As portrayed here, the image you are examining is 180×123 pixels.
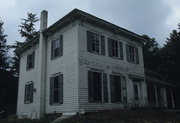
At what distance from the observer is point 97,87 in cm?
1320

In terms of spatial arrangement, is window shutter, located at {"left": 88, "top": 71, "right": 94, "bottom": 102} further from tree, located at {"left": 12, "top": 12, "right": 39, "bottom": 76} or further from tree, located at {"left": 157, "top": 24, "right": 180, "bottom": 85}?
tree, located at {"left": 12, "top": 12, "right": 39, "bottom": 76}

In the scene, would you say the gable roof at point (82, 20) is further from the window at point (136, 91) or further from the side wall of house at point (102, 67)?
the window at point (136, 91)

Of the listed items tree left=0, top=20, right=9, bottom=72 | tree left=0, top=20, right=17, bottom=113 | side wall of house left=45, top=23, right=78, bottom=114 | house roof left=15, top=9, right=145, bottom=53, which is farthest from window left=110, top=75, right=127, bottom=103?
tree left=0, top=20, right=9, bottom=72

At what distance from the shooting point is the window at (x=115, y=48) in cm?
1512

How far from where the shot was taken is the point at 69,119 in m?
10.8

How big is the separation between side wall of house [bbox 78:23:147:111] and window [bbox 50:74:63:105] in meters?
1.86

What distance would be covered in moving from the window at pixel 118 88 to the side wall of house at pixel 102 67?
1.10ft

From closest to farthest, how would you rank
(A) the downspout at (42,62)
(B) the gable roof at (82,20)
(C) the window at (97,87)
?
(C) the window at (97,87)
(B) the gable roof at (82,20)
(A) the downspout at (42,62)

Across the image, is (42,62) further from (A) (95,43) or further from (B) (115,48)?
(B) (115,48)

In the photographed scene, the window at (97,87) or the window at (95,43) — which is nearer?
the window at (97,87)

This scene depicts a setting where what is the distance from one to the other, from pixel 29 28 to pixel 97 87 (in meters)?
27.5

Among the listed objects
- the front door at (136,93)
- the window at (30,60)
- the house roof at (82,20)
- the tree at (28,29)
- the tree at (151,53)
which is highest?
the tree at (28,29)

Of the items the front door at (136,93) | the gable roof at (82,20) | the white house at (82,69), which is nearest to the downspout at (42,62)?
the white house at (82,69)

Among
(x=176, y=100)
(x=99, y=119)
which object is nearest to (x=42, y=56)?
(x=99, y=119)
